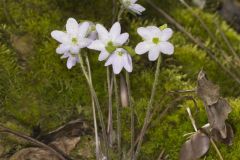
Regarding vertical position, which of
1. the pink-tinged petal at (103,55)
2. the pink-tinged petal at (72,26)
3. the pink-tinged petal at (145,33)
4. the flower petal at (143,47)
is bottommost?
the pink-tinged petal at (103,55)

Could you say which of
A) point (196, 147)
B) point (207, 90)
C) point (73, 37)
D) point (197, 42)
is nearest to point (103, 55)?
point (73, 37)

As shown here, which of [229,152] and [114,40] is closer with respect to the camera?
[114,40]

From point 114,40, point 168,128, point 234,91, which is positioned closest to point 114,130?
point 168,128

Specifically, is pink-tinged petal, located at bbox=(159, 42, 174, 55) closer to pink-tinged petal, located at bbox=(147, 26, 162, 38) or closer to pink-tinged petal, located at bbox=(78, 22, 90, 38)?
pink-tinged petal, located at bbox=(147, 26, 162, 38)

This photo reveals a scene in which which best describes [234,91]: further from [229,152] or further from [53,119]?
[53,119]

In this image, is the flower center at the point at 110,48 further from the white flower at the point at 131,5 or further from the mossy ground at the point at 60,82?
the mossy ground at the point at 60,82

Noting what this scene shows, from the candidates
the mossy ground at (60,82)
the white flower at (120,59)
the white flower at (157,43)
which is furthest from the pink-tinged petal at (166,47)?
the mossy ground at (60,82)

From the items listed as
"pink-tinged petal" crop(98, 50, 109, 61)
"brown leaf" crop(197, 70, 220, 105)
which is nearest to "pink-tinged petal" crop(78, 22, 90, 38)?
"pink-tinged petal" crop(98, 50, 109, 61)
